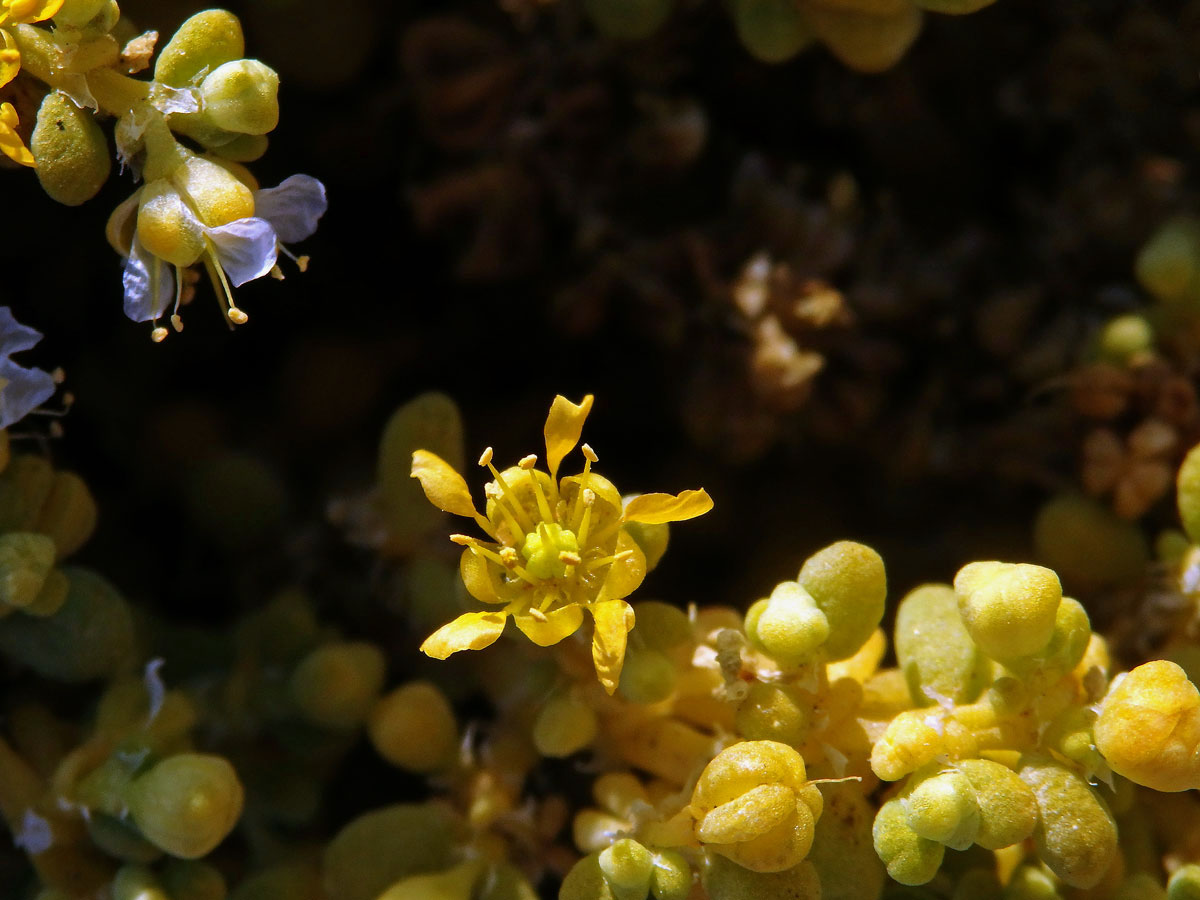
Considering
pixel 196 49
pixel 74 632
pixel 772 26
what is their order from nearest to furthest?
pixel 196 49 < pixel 74 632 < pixel 772 26

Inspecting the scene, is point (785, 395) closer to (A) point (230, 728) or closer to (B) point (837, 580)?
(B) point (837, 580)

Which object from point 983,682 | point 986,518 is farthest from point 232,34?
point 986,518

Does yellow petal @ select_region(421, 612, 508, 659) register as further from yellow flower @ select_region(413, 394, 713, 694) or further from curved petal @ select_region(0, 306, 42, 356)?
A: curved petal @ select_region(0, 306, 42, 356)

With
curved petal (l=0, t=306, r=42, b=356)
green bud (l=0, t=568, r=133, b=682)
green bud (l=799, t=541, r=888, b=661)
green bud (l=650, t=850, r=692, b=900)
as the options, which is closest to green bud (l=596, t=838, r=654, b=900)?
green bud (l=650, t=850, r=692, b=900)

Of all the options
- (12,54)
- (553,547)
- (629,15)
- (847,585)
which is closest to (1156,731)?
(847,585)

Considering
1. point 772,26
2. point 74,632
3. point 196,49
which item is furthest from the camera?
point 772,26

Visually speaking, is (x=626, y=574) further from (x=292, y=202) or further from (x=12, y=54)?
(x=12, y=54)
